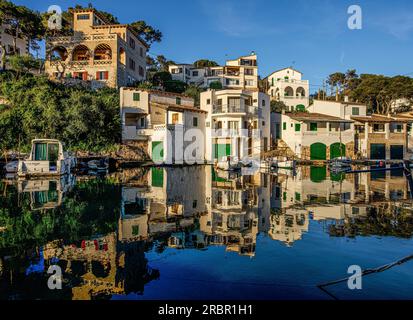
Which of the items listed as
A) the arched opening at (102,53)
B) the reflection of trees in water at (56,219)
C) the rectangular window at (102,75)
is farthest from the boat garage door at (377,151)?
the reflection of trees in water at (56,219)

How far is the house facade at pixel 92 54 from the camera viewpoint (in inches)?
1656

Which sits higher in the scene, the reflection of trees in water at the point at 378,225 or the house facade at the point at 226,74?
the house facade at the point at 226,74

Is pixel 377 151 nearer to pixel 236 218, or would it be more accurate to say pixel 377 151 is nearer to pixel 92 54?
pixel 236 218

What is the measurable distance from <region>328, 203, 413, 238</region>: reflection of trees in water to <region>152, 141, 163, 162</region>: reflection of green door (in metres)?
27.5

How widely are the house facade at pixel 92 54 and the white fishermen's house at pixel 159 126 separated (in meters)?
5.41

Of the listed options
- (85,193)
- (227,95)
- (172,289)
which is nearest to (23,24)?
(227,95)

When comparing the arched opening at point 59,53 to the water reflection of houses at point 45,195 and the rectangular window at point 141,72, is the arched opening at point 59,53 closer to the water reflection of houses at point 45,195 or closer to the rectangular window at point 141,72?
the rectangular window at point 141,72

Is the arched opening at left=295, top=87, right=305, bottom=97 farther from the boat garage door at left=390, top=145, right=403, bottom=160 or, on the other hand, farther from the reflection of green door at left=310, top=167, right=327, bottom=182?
the reflection of green door at left=310, top=167, right=327, bottom=182

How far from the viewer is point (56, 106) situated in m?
35.8

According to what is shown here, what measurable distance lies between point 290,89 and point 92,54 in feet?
142

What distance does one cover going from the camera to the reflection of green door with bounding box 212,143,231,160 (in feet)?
137

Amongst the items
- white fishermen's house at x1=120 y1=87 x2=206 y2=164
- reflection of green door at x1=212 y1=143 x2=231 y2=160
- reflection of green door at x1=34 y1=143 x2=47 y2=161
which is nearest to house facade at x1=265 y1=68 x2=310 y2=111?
reflection of green door at x1=212 y1=143 x2=231 y2=160

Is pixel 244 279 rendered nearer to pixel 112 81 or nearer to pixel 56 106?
pixel 56 106
